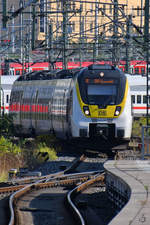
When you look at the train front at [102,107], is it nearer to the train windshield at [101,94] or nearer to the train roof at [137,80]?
the train windshield at [101,94]

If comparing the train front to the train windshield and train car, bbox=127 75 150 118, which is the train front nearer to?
the train windshield

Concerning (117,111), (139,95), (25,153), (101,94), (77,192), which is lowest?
(139,95)

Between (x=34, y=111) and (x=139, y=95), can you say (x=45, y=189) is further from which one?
(x=139, y=95)

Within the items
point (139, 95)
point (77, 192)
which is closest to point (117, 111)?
point (77, 192)

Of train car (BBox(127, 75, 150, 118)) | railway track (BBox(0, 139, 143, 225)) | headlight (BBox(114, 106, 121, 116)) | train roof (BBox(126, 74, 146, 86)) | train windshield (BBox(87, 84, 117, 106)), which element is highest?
train windshield (BBox(87, 84, 117, 106))

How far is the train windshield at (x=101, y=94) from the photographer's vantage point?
2297cm

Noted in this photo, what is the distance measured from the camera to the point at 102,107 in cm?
2291

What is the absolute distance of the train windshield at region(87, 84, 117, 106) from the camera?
75.4ft

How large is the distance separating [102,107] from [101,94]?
519mm

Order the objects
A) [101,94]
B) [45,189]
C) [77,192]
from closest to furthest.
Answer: [77,192]
[45,189]
[101,94]

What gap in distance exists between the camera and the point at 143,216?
31.2ft

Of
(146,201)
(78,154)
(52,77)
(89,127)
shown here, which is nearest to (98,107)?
(89,127)

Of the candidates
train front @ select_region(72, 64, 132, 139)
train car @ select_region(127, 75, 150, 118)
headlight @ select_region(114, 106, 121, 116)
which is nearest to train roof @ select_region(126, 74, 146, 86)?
train car @ select_region(127, 75, 150, 118)

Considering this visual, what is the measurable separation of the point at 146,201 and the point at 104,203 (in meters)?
3.14
